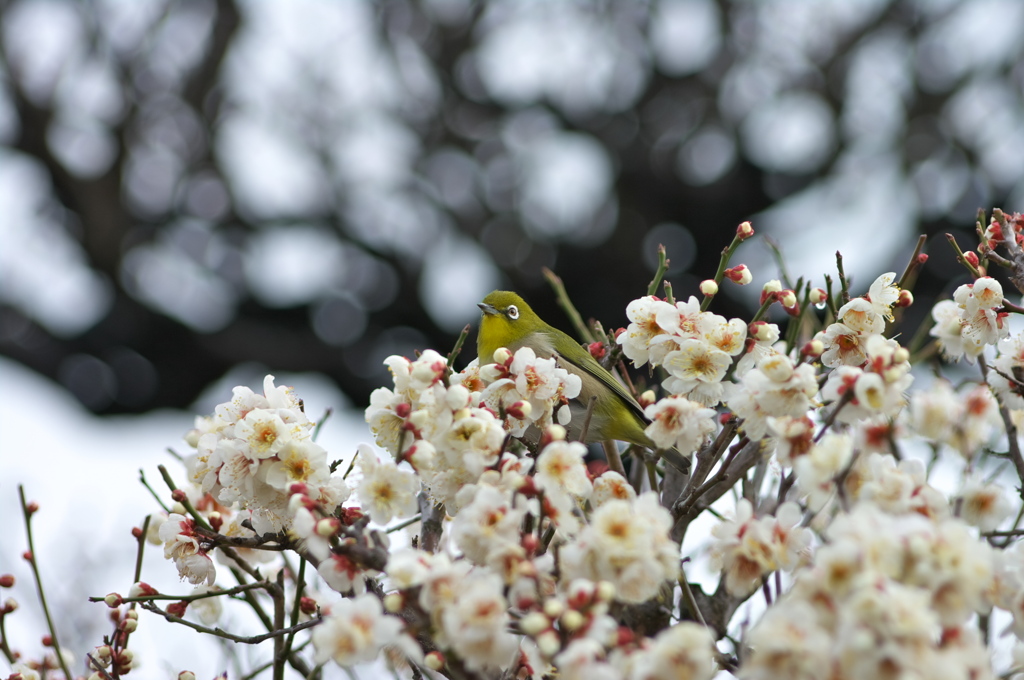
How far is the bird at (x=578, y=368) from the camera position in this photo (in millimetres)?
2824

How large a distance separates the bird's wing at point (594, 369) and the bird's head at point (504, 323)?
0.16 m

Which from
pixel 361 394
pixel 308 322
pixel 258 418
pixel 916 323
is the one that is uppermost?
pixel 308 322

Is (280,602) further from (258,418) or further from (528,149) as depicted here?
(528,149)

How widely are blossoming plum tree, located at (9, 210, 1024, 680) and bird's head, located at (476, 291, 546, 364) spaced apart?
119 centimetres

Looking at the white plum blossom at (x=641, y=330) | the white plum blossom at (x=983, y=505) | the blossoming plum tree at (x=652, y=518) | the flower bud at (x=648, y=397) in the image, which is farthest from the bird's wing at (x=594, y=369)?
the white plum blossom at (x=983, y=505)

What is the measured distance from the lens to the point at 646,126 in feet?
25.4

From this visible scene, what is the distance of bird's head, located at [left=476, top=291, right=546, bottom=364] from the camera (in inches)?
133

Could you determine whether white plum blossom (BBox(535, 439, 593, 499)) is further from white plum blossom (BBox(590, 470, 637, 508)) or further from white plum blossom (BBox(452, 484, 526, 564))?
white plum blossom (BBox(590, 470, 637, 508))

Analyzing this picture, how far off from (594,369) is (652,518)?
5.37 ft

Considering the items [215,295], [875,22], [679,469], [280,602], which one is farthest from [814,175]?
[280,602]

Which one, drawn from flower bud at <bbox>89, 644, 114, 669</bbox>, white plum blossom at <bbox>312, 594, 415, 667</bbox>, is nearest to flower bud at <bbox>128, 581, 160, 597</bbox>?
flower bud at <bbox>89, 644, 114, 669</bbox>

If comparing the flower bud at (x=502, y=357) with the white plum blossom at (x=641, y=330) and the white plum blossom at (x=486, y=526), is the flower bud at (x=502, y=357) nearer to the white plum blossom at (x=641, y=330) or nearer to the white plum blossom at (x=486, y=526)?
the white plum blossom at (x=641, y=330)

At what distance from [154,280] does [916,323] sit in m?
6.13

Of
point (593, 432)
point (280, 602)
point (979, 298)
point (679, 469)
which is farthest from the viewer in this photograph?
point (593, 432)
